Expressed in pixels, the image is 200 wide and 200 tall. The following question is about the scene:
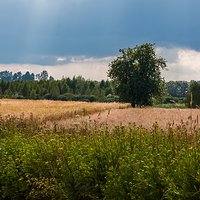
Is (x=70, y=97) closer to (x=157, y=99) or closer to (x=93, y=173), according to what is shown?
(x=157, y=99)

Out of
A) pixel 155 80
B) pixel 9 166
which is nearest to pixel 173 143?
pixel 9 166

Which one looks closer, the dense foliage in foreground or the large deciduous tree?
the dense foliage in foreground

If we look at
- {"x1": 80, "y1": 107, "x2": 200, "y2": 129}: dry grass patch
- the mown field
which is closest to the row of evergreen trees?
{"x1": 80, "y1": 107, "x2": 200, "y2": 129}: dry grass patch

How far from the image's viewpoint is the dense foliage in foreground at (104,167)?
5.32m

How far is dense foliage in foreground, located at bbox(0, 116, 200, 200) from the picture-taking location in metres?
5.32

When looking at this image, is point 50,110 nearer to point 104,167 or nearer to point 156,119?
point 156,119

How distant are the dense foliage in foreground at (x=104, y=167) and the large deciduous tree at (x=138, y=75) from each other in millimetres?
58656

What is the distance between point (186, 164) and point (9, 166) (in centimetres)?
320

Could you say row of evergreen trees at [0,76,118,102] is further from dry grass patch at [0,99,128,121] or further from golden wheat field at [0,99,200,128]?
golden wheat field at [0,99,200,128]

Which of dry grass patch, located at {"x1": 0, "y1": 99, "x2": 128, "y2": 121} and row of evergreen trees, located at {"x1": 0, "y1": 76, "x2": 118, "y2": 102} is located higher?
row of evergreen trees, located at {"x1": 0, "y1": 76, "x2": 118, "y2": 102}

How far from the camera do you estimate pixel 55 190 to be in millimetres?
6609

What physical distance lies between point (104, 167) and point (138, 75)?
61542 mm

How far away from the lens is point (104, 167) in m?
6.35

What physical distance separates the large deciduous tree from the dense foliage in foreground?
192 feet
